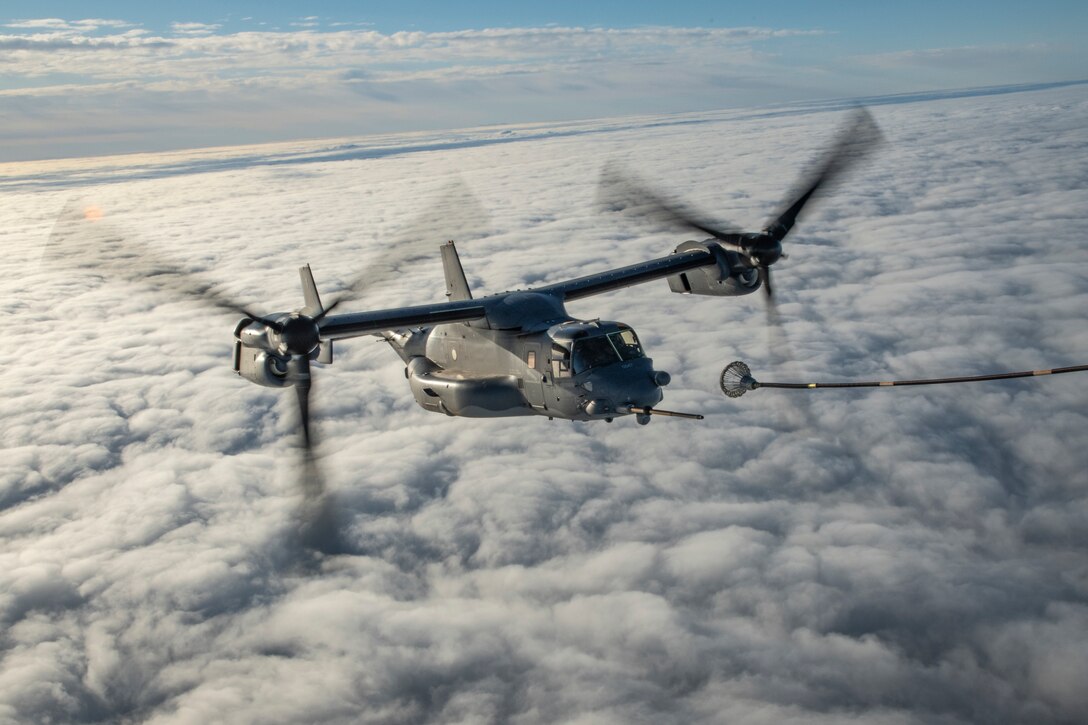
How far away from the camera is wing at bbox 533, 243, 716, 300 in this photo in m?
Result: 34.3

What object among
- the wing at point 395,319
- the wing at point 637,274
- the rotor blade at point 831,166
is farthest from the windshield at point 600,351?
the rotor blade at point 831,166

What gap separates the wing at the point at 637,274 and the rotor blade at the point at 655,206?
4.21 feet

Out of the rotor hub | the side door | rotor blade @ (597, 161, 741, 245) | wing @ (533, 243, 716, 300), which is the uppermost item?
rotor blade @ (597, 161, 741, 245)

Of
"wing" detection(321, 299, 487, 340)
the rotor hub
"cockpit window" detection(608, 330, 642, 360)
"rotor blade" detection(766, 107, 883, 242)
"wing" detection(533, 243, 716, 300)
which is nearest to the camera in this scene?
the rotor hub

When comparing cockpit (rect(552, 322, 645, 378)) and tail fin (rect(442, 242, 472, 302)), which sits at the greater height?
tail fin (rect(442, 242, 472, 302))

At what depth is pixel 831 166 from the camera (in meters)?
34.5

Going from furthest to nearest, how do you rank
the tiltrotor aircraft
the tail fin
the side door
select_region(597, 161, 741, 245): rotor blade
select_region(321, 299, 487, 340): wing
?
the tail fin → select_region(597, 161, 741, 245): rotor blade → select_region(321, 299, 487, 340): wing → the side door → the tiltrotor aircraft

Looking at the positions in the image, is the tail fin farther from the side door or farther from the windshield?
the windshield

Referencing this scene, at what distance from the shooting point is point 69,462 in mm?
130625

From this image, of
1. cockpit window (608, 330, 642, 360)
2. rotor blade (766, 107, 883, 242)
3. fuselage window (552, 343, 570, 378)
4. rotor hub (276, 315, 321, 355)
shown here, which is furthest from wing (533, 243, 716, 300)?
rotor hub (276, 315, 321, 355)

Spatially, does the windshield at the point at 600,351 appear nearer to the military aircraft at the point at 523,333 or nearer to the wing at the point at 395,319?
the military aircraft at the point at 523,333

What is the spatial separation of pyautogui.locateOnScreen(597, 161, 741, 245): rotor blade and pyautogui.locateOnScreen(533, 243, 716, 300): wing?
50.5 inches

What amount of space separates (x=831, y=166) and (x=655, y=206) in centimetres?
826

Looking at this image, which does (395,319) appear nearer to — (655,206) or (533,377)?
(533,377)
